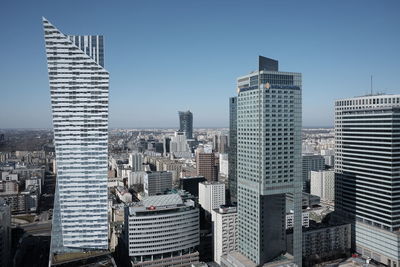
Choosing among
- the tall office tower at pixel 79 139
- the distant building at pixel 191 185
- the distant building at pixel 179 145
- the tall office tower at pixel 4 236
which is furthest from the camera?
the distant building at pixel 179 145

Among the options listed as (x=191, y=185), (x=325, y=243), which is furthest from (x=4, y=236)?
(x=191, y=185)

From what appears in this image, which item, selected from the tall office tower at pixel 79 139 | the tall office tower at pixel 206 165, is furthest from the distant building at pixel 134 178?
the tall office tower at pixel 79 139

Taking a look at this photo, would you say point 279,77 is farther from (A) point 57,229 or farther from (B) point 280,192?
(A) point 57,229

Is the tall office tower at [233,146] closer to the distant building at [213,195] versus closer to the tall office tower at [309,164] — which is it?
the distant building at [213,195]

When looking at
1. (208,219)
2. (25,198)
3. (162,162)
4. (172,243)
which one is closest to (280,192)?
(172,243)

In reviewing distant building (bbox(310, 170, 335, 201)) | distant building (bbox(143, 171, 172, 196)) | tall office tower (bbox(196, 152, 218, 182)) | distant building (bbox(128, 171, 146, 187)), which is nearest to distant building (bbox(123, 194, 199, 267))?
distant building (bbox(143, 171, 172, 196))

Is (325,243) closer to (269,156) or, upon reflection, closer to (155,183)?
(269,156)

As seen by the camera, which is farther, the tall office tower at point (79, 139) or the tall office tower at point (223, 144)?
the tall office tower at point (223, 144)
